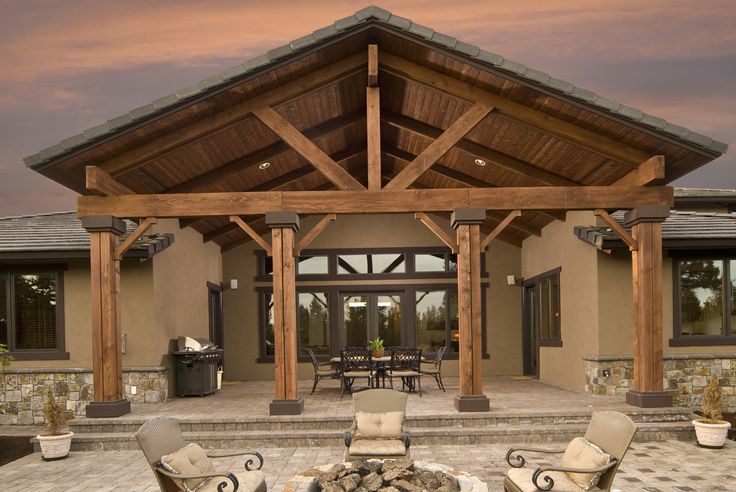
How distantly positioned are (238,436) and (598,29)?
24.9 metres

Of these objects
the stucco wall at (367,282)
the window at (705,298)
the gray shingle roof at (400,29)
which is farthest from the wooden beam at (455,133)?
the stucco wall at (367,282)

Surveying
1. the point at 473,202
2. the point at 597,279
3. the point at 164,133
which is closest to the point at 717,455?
the point at 597,279

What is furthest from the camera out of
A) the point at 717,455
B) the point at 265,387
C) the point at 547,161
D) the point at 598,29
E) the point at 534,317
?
the point at 598,29

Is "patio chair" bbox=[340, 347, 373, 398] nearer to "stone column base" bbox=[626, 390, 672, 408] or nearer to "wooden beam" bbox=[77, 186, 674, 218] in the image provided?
"wooden beam" bbox=[77, 186, 674, 218]

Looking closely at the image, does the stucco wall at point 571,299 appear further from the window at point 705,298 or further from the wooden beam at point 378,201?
the wooden beam at point 378,201

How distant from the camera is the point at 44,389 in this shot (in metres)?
10.5

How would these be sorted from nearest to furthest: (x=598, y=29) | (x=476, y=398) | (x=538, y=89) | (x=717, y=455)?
(x=717, y=455) → (x=538, y=89) → (x=476, y=398) → (x=598, y=29)

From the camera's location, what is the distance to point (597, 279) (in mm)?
10602

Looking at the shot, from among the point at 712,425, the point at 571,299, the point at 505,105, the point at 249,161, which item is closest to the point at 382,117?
the point at 249,161

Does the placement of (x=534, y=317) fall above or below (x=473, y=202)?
below

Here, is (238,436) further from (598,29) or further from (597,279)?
(598,29)

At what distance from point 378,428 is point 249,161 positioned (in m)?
5.58

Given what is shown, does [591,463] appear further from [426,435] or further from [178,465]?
[426,435]

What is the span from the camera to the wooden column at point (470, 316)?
8992mm
